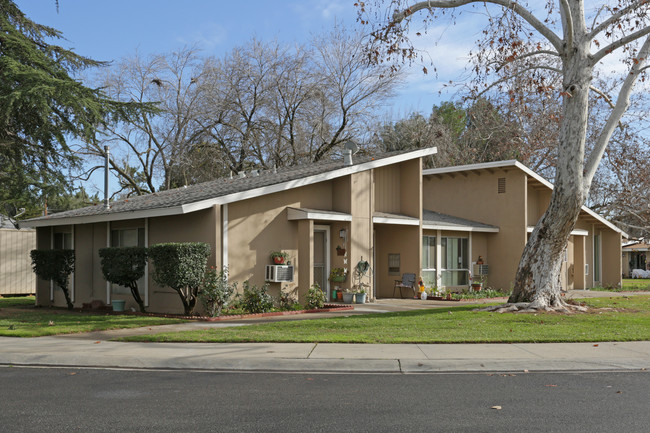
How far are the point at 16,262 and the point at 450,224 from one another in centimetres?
1694

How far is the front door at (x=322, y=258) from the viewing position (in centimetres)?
1942

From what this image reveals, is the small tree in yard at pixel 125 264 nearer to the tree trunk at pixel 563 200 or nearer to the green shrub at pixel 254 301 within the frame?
the green shrub at pixel 254 301

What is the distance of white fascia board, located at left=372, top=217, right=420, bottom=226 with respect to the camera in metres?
20.3

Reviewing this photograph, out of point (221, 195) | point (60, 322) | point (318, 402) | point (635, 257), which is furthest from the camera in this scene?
point (635, 257)

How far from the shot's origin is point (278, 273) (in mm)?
17141

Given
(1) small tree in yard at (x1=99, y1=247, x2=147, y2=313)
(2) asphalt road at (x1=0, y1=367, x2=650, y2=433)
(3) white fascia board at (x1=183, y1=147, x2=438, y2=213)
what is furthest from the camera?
Answer: (1) small tree in yard at (x1=99, y1=247, x2=147, y2=313)

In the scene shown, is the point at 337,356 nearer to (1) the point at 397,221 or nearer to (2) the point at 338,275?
(2) the point at 338,275

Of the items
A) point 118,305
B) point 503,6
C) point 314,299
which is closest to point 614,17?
point 503,6

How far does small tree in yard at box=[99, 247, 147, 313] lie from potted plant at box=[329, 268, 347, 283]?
575 centimetres

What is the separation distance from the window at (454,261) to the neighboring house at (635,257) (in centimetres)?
3078

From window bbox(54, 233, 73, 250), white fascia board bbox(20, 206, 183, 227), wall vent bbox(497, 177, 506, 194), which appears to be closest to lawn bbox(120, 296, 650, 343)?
white fascia board bbox(20, 206, 183, 227)

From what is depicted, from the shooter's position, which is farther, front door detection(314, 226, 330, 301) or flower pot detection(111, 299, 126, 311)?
front door detection(314, 226, 330, 301)

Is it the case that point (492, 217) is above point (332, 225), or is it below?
above

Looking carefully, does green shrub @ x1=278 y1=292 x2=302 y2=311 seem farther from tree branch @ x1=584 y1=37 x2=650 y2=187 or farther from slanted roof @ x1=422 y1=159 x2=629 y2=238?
slanted roof @ x1=422 y1=159 x2=629 y2=238
